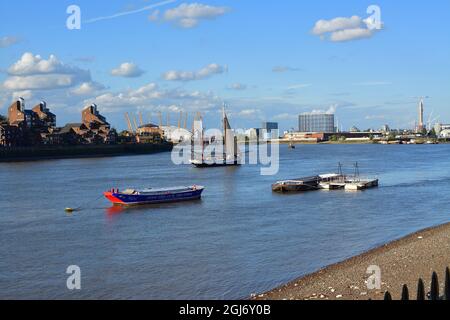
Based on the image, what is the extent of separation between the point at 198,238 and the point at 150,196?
52.8ft

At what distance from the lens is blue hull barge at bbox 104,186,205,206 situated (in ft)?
133

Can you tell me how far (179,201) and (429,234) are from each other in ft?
73.4

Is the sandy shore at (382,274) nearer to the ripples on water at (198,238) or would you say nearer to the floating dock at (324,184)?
the ripples on water at (198,238)

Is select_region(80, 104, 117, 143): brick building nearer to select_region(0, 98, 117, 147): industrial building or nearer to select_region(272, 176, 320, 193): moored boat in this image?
select_region(0, 98, 117, 147): industrial building

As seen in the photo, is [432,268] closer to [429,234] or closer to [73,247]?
[429,234]

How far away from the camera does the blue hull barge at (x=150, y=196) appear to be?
40.7 metres

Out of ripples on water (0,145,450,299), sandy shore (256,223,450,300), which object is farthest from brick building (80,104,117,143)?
sandy shore (256,223,450,300)

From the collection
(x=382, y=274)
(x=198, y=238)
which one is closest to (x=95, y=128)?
(x=198, y=238)

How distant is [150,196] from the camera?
41.5 m

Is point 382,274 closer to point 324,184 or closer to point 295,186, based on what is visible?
point 295,186

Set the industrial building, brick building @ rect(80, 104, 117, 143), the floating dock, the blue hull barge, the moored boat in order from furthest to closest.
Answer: brick building @ rect(80, 104, 117, 143) < the industrial building < the floating dock < the moored boat < the blue hull barge

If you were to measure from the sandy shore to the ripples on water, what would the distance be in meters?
1.08

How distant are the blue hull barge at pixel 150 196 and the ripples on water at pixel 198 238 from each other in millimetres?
1302
